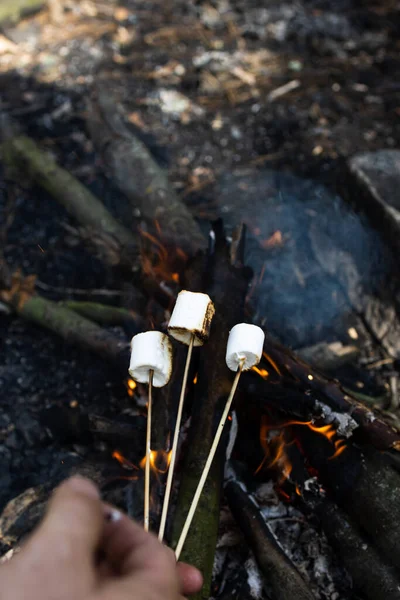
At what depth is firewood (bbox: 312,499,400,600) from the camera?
288cm

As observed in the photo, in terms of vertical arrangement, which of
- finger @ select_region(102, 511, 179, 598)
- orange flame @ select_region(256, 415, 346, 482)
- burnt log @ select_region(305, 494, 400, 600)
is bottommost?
burnt log @ select_region(305, 494, 400, 600)

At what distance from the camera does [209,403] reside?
11.1 ft

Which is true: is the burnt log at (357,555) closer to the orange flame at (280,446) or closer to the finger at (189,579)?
the orange flame at (280,446)

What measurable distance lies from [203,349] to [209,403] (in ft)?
1.27

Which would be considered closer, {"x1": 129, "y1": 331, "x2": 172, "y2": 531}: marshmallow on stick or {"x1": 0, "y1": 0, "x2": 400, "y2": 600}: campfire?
{"x1": 129, "y1": 331, "x2": 172, "y2": 531}: marshmallow on stick

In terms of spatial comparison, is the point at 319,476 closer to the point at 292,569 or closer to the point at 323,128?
the point at 292,569

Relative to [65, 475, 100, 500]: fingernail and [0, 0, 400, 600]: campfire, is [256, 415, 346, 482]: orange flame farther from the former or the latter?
[65, 475, 100, 500]: fingernail

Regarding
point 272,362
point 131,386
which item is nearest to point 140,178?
point 131,386

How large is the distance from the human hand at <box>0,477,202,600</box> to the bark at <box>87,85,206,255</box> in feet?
10.4

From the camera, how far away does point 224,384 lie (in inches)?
135

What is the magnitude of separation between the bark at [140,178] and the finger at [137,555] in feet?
10.3

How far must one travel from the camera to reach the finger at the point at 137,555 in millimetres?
1494

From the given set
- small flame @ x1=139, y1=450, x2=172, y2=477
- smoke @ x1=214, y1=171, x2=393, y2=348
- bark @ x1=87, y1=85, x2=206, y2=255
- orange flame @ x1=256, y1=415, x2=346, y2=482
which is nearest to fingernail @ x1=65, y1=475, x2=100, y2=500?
small flame @ x1=139, y1=450, x2=172, y2=477

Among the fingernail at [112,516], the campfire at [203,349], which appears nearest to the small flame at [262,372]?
the campfire at [203,349]
